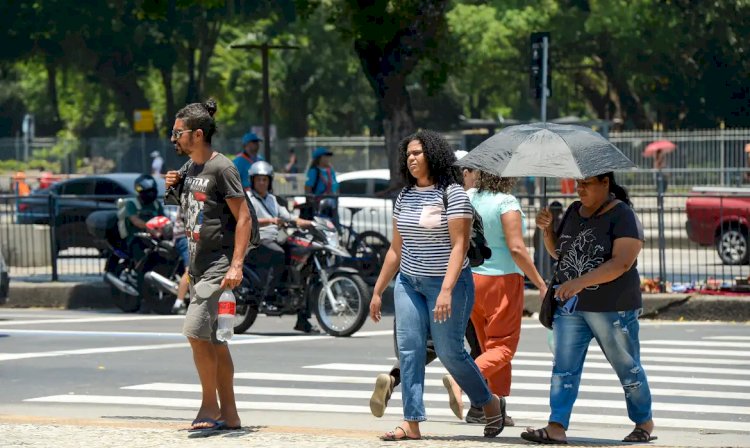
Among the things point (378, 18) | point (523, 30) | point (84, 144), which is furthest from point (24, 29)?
point (378, 18)

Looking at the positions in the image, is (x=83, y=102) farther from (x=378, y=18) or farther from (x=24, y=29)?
(x=378, y=18)

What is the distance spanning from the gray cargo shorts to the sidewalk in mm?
535

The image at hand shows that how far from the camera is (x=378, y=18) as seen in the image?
19.0 metres

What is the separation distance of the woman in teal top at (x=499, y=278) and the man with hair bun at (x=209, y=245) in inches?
56.6

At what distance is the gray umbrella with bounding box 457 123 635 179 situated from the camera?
25.2 ft

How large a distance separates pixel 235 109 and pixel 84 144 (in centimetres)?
3731

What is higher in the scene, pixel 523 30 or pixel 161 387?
pixel 523 30

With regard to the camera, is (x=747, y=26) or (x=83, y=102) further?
(x=83, y=102)

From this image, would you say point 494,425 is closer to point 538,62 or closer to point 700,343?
point 700,343

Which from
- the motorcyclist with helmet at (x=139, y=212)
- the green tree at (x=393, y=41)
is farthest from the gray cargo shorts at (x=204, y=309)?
the green tree at (x=393, y=41)

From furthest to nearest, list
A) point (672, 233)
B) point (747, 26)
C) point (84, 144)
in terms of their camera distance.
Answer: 1. point (747, 26)
2. point (84, 144)
3. point (672, 233)

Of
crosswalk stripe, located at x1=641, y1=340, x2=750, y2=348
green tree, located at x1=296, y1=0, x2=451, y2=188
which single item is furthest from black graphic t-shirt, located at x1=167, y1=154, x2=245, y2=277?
Result: green tree, located at x1=296, y1=0, x2=451, y2=188

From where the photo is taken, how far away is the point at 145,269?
55.4ft

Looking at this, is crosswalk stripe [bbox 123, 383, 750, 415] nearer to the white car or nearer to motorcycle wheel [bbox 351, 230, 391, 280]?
motorcycle wheel [bbox 351, 230, 391, 280]
